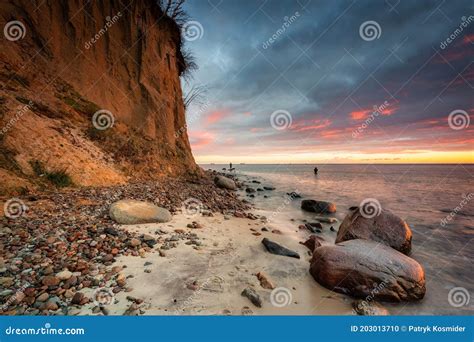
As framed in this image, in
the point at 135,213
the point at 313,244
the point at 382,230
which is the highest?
the point at 135,213

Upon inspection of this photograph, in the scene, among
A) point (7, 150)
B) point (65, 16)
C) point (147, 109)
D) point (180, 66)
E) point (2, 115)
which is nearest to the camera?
point (7, 150)

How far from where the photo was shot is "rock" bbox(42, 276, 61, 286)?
274 cm

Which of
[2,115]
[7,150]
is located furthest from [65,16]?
[7,150]

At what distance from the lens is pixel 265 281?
3.49m

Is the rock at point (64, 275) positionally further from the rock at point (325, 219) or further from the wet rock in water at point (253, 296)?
the rock at point (325, 219)

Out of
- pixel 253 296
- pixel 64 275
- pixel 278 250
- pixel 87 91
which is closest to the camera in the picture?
pixel 64 275

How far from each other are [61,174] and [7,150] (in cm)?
126

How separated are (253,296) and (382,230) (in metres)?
4.43

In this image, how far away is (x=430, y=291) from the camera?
425cm

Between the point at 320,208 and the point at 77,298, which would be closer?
the point at 77,298

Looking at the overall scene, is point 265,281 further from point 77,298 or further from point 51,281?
point 51,281

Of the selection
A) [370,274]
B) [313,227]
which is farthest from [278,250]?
[313,227]

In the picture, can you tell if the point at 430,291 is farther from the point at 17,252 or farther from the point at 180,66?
the point at 180,66

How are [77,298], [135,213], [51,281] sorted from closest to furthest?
[77,298] < [51,281] < [135,213]
